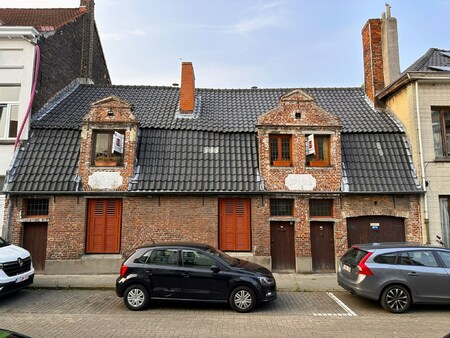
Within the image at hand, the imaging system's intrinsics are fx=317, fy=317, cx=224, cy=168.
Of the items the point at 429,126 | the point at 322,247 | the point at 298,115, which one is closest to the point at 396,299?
the point at 322,247

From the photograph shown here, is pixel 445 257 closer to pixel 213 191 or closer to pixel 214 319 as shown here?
pixel 214 319

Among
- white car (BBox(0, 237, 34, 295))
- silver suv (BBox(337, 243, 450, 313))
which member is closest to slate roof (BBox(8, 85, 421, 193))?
white car (BBox(0, 237, 34, 295))

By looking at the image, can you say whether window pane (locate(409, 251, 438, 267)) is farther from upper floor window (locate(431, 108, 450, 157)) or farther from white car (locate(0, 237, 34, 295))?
white car (locate(0, 237, 34, 295))

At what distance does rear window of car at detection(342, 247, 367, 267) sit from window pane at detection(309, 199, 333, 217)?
12.1ft

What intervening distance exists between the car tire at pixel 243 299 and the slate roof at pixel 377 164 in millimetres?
6439

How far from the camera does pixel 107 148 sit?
12.7 m

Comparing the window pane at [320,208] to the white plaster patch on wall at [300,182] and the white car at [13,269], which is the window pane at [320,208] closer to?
the white plaster patch on wall at [300,182]

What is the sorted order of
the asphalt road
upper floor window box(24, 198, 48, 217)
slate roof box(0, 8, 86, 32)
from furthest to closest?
slate roof box(0, 8, 86, 32) → upper floor window box(24, 198, 48, 217) → the asphalt road

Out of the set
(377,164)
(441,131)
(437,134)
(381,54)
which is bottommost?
(377,164)

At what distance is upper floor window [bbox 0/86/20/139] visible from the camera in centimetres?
1303

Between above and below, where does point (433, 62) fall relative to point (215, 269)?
above

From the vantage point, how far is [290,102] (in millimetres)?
13133

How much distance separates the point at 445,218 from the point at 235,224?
816 cm

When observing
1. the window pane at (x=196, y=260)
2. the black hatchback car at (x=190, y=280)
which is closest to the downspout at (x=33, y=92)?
the black hatchback car at (x=190, y=280)
